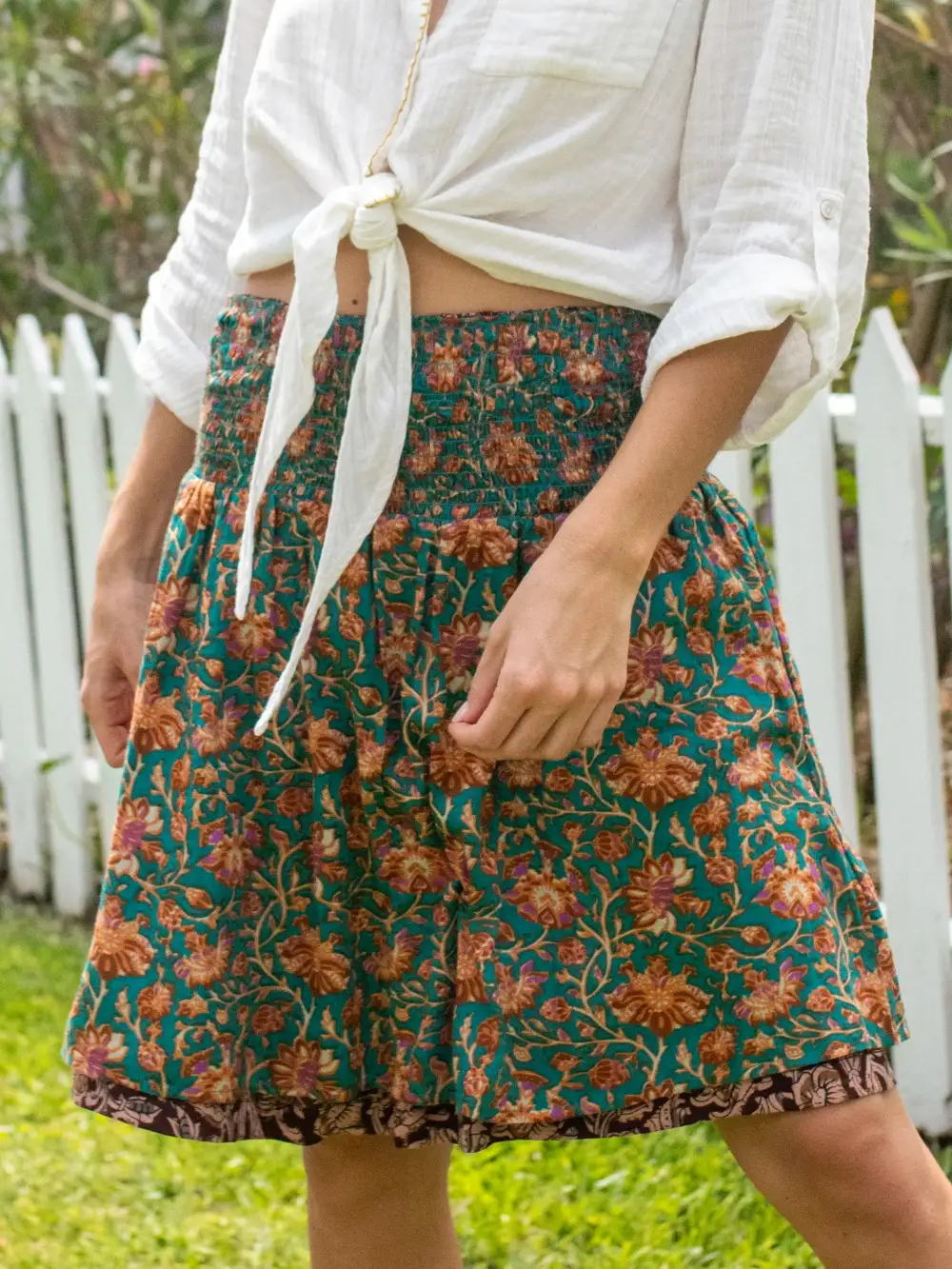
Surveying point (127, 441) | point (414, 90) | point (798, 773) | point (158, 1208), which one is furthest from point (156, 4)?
point (798, 773)

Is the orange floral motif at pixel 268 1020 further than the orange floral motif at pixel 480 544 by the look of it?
Yes

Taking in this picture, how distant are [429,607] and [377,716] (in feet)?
0.30

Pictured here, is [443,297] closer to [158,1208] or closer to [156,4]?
[158,1208]

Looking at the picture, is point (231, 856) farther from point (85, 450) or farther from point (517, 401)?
point (85, 450)

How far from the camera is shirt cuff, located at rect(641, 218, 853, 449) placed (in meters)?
1.18

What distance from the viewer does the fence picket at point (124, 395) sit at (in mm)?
3398

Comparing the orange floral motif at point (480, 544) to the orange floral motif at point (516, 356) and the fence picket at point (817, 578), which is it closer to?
the orange floral motif at point (516, 356)

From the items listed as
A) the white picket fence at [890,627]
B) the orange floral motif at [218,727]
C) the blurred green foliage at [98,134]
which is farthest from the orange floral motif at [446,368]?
the blurred green foliage at [98,134]

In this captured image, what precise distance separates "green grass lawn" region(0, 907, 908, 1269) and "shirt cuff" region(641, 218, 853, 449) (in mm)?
1370

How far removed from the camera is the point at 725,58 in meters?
1.23

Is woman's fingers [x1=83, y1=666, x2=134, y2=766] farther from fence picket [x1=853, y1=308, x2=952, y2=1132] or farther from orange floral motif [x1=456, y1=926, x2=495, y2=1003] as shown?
fence picket [x1=853, y1=308, x2=952, y2=1132]

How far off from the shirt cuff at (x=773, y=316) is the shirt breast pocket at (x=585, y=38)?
169 millimetres

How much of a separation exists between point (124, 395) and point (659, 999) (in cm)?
249

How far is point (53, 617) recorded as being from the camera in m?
3.82
